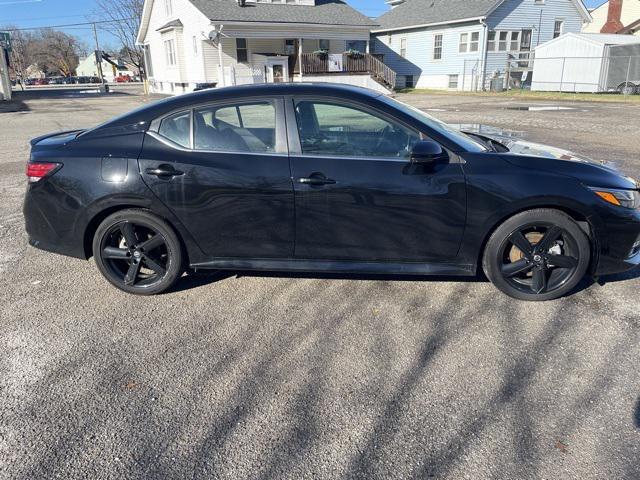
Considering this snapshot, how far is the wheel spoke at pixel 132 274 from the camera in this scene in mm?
4109

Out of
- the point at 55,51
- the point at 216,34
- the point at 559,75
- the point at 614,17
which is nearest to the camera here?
the point at 216,34

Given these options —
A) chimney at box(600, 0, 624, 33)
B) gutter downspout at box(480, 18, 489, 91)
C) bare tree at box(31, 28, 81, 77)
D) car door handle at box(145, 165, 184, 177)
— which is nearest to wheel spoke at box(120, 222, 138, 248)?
car door handle at box(145, 165, 184, 177)

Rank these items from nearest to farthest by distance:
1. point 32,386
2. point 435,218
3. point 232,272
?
point 32,386 → point 435,218 → point 232,272

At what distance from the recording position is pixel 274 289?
4.23 meters

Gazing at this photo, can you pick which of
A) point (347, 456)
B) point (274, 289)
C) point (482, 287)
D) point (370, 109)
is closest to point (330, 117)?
point (370, 109)

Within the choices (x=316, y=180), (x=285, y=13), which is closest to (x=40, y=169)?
(x=316, y=180)

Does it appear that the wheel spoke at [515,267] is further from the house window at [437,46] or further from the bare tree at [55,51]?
the bare tree at [55,51]

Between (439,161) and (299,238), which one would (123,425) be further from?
(439,161)

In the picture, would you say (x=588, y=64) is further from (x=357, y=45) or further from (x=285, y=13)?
(x=285, y=13)

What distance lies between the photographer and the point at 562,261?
12.5ft

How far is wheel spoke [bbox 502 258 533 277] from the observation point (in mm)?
3844

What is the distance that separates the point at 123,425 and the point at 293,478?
1003 mm

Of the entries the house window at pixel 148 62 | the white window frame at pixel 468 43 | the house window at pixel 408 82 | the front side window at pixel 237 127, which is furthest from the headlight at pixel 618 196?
the house window at pixel 148 62

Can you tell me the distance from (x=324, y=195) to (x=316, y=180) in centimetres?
13
